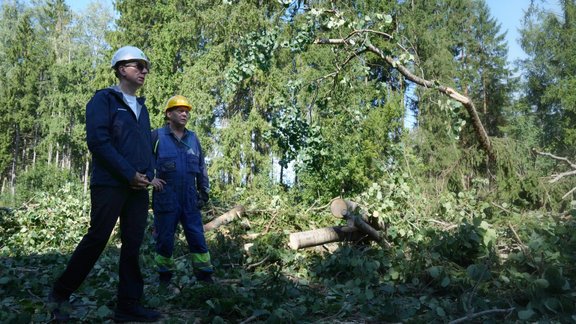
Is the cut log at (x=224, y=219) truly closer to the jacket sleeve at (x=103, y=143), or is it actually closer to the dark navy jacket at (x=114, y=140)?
the dark navy jacket at (x=114, y=140)

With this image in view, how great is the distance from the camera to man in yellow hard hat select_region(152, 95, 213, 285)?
Result: 4.43m

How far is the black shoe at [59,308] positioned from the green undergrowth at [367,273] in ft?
0.40

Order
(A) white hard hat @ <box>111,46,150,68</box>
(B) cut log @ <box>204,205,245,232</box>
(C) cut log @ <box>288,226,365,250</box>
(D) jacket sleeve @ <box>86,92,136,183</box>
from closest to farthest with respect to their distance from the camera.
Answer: (D) jacket sleeve @ <box>86,92,136,183</box>
(A) white hard hat @ <box>111,46,150,68</box>
(C) cut log @ <box>288,226,365,250</box>
(B) cut log @ <box>204,205,245,232</box>

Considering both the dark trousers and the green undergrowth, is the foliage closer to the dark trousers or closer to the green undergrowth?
the green undergrowth

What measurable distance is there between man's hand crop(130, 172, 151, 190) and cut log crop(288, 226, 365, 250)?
128 inches

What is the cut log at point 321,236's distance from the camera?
6.34 m

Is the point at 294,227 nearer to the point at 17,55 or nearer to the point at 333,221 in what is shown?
the point at 333,221

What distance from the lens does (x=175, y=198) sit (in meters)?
4.47

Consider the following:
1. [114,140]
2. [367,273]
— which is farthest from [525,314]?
[114,140]

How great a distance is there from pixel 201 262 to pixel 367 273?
5.32 feet

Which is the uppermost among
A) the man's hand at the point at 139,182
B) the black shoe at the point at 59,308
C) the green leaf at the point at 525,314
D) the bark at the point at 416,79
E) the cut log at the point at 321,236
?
the bark at the point at 416,79

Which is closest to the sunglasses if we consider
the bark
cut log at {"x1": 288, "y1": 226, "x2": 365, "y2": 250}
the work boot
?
the work boot

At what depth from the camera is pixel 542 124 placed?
29.4m

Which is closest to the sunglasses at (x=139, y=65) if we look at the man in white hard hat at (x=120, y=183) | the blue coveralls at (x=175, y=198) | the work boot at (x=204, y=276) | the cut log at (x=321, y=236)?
the man in white hard hat at (x=120, y=183)
